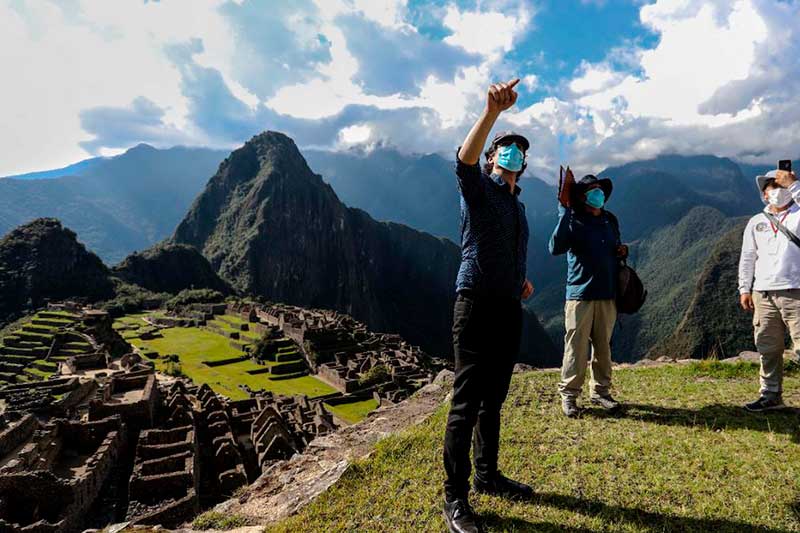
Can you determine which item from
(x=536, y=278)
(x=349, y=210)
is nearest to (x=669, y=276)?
(x=536, y=278)

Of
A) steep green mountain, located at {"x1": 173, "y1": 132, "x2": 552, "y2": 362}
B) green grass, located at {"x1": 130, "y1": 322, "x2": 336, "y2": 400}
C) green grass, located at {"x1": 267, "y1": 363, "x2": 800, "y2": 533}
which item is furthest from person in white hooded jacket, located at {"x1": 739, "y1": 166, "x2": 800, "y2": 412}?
steep green mountain, located at {"x1": 173, "y1": 132, "x2": 552, "y2": 362}

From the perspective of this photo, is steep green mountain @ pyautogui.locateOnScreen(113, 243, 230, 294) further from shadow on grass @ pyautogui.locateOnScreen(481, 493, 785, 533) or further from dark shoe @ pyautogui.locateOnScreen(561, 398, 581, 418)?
shadow on grass @ pyautogui.locateOnScreen(481, 493, 785, 533)

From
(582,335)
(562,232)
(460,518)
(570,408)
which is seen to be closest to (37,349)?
(570,408)

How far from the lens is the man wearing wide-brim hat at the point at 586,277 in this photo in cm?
504

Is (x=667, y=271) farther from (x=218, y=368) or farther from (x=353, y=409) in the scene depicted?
(x=218, y=368)

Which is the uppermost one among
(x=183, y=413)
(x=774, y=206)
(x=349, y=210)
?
(x=349, y=210)

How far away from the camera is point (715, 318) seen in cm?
5047

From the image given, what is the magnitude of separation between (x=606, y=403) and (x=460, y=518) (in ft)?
10.0

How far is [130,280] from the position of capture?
99312mm

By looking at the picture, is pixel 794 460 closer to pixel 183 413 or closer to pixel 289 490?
pixel 289 490

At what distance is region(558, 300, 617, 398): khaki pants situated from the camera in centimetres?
510

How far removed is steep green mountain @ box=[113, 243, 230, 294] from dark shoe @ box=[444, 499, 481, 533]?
111 m

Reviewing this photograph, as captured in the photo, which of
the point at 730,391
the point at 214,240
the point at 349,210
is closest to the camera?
the point at 730,391

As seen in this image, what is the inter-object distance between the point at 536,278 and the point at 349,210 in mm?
85214
